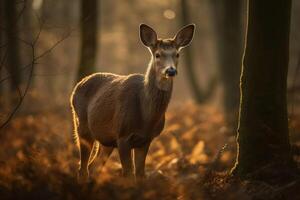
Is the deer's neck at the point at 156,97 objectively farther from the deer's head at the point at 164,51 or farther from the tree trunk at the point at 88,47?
the tree trunk at the point at 88,47

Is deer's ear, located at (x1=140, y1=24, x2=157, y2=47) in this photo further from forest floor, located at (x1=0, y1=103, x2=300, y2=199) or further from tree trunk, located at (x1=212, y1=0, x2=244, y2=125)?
tree trunk, located at (x1=212, y1=0, x2=244, y2=125)

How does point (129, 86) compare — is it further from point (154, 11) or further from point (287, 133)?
point (154, 11)

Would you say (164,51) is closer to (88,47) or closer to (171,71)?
(171,71)

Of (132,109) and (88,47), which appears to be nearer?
(132,109)

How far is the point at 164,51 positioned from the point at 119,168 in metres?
2.98

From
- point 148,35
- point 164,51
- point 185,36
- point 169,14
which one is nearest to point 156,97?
point 164,51

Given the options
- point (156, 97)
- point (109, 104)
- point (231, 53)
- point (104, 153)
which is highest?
point (156, 97)

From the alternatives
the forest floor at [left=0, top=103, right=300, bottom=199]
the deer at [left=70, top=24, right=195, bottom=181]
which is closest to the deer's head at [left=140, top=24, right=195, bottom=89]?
the deer at [left=70, top=24, right=195, bottom=181]

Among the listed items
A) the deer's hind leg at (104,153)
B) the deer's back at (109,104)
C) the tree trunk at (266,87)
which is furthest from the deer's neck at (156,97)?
the deer's hind leg at (104,153)

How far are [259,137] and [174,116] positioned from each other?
14.0m

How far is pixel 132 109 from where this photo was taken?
9641mm

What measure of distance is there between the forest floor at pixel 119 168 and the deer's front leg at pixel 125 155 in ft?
0.79

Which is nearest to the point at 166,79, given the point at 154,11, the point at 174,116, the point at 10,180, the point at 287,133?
the point at 287,133

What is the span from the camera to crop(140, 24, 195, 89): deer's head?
9445 mm
